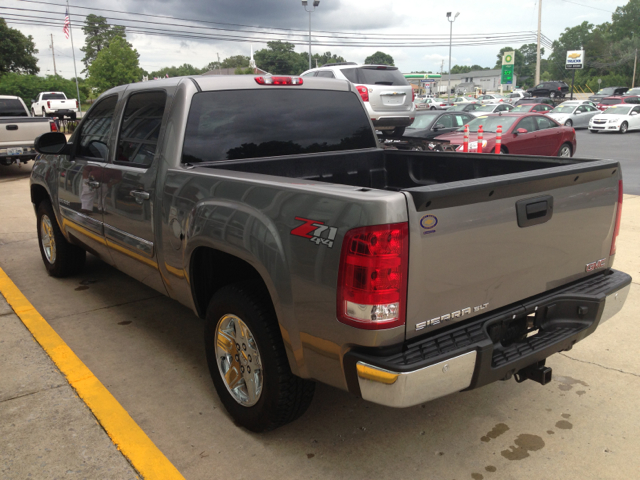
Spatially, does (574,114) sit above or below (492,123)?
above

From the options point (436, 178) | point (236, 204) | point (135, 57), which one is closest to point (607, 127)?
point (436, 178)

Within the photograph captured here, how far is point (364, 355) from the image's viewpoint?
87.2 inches

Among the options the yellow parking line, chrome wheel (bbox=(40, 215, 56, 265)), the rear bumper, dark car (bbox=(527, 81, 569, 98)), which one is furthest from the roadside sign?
the yellow parking line

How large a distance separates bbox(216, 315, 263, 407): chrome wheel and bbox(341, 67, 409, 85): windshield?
11241mm

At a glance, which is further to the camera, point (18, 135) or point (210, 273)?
point (18, 135)

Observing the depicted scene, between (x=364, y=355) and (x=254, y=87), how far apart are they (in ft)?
7.00

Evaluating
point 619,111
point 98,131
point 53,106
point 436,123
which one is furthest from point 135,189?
point 53,106

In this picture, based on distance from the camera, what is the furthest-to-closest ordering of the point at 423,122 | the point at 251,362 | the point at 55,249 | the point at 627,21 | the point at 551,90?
the point at 627,21
the point at 551,90
the point at 423,122
the point at 55,249
the point at 251,362

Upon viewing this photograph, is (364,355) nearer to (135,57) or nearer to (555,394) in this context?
(555,394)

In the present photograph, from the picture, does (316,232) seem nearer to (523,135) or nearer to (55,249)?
(55,249)

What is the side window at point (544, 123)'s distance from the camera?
14.2m

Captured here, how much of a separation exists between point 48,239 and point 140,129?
2.65m

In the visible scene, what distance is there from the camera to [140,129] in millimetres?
3812

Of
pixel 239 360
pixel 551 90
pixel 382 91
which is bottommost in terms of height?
pixel 239 360
